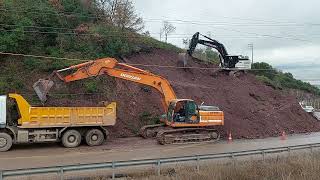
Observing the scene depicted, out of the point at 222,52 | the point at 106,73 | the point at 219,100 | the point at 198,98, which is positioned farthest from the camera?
the point at 222,52

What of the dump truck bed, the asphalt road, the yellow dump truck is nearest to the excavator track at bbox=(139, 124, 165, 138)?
the asphalt road

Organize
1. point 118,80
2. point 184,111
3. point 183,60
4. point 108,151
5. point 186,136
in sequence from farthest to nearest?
1. point 183,60
2. point 118,80
3. point 184,111
4. point 186,136
5. point 108,151

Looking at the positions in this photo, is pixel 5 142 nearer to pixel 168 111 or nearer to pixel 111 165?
pixel 111 165

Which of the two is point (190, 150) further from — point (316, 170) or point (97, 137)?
point (316, 170)

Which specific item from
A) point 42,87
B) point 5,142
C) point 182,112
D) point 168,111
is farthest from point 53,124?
point 182,112

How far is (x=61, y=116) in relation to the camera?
25.7 meters

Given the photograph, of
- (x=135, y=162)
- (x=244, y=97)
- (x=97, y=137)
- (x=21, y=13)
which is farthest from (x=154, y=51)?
(x=135, y=162)

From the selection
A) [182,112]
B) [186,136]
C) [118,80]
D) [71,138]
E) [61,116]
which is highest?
[118,80]

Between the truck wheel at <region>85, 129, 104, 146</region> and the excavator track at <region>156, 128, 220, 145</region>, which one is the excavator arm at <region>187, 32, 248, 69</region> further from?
the truck wheel at <region>85, 129, 104, 146</region>

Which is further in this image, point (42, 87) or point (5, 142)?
point (42, 87)

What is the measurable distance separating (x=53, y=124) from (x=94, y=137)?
2.65 m

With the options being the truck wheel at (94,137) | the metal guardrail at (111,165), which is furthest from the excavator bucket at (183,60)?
the metal guardrail at (111,165)

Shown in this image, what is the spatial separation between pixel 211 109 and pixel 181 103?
2.52 meters

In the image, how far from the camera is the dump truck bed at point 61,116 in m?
24.9
